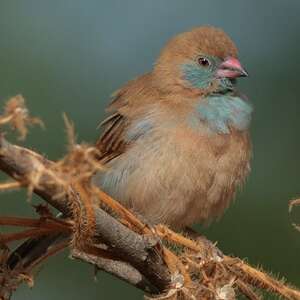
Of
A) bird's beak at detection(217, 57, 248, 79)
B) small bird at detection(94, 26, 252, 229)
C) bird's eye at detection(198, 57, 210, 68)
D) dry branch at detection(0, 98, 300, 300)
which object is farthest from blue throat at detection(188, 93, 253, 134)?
dry branch at detection(0, 98, 300, 300)

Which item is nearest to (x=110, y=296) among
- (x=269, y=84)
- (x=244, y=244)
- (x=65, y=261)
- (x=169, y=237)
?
(x=65, y=261)

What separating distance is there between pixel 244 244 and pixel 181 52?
46.9 inches

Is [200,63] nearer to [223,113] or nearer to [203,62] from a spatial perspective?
[203,62]

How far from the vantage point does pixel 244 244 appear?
4980 mm

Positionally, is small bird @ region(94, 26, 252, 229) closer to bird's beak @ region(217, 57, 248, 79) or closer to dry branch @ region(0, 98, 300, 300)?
bird's beak @ region(217, 57, 248, 79)

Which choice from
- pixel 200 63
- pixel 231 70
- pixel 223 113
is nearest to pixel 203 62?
pixel 200 63

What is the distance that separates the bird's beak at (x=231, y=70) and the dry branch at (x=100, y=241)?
67.8 inches

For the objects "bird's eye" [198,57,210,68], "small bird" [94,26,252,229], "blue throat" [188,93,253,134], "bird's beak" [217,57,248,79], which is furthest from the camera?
"bird's eye" [198,57,210,68]

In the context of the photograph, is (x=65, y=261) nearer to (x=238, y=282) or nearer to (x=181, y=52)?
(x=181, y=52)

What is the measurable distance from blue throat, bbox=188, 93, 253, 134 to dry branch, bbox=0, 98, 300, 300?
4.65 feet

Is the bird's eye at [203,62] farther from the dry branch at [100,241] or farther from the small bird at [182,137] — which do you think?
the dry branch at [100,241]

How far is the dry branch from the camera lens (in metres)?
2.00

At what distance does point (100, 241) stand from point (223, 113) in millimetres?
1880

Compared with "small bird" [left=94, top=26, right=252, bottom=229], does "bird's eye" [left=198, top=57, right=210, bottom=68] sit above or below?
above
